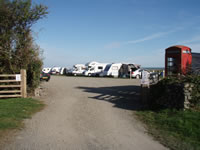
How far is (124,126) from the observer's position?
246 inches

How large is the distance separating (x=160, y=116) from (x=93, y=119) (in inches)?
93.3

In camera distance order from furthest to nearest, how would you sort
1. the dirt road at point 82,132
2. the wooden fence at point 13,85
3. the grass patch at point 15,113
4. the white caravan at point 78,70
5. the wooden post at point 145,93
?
the white caravan at point 78,70 < the wooden fence at point 13,85 < the wooden post at point 145,93 < the grass patch at point 15,113 < the dirt road at point 82,132

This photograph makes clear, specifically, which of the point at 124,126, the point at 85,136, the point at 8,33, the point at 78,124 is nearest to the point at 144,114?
the point at 124,126

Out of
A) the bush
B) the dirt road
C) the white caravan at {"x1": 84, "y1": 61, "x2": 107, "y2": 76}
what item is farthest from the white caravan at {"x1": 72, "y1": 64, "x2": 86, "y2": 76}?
the dirt road

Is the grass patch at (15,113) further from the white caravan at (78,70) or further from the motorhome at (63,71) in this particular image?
the motorhome at (63,71)

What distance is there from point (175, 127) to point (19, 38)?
9.28m

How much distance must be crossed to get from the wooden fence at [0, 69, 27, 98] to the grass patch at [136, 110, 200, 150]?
616 cm

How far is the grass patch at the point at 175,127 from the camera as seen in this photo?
4863mm

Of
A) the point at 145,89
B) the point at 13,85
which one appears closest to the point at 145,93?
the point at 145,89

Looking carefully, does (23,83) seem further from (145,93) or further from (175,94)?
(175,94)

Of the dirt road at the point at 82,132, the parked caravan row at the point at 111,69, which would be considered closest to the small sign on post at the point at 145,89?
the dirt road at the point at 82,132

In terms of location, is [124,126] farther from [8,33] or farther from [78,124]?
[8,33]

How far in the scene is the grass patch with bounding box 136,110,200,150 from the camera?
16.0ft

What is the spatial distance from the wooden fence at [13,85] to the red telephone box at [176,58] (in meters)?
8.22
